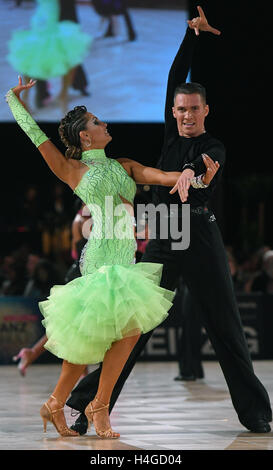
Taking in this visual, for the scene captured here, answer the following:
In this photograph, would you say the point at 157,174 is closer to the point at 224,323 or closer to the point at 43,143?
the point at 43,143

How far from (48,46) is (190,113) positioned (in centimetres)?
948

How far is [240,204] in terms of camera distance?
816 inches

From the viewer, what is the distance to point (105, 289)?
5.02m

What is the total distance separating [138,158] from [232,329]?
13444mm

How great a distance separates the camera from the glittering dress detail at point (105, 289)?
16.4 feet

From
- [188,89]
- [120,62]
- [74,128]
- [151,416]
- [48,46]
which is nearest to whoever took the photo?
[74,128]

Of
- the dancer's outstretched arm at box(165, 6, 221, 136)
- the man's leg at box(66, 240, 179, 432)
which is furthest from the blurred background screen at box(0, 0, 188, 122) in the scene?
the man's leg at box(66, 240, 179, 432)

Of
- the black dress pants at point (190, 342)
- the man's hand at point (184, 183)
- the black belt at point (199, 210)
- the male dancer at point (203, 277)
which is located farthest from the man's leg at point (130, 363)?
the black dress pants at point (190, 342)

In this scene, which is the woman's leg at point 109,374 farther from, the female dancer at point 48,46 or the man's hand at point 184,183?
the female dancer at point 48,46

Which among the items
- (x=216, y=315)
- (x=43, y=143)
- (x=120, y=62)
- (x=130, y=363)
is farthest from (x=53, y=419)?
(x=120, y=62)

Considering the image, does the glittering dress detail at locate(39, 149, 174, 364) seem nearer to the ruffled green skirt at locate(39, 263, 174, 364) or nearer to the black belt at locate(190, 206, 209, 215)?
the ruffled green skirt at locate(39, 263, 174, 364)

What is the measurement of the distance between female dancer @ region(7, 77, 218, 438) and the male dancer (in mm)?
209

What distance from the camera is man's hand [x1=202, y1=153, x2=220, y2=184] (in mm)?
5122

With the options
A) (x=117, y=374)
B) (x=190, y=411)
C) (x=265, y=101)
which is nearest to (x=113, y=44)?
(x=265, y=101)
